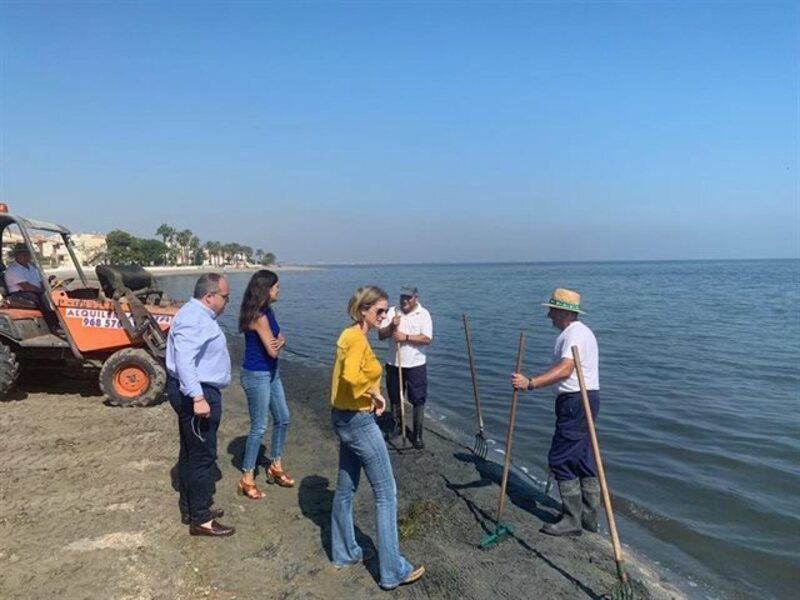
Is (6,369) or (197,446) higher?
(197,446)

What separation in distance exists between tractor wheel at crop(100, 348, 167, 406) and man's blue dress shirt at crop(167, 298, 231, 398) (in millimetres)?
4311

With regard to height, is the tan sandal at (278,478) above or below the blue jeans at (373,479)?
below

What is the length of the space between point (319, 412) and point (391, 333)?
3058mm

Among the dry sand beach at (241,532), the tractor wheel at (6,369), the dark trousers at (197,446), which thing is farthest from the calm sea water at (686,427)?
the tractor wheel at (6,369)

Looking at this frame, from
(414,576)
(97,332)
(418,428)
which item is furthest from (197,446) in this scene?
(97,332)

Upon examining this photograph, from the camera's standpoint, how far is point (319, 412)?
9312mm

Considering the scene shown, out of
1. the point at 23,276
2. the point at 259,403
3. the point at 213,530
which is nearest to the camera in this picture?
the point at 213,530

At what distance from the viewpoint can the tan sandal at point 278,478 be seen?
577 centimetres

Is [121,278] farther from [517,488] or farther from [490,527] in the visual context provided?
[490,527]

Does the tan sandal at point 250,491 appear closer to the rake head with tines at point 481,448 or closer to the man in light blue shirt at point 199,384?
the man in light blue shirt at point 199,384

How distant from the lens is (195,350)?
4281 millimetres

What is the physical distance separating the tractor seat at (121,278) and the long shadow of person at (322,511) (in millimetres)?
4664

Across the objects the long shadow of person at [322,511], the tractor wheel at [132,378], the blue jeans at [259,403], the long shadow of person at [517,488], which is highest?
the blue jeans at [259,403]

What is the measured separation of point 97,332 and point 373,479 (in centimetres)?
626
